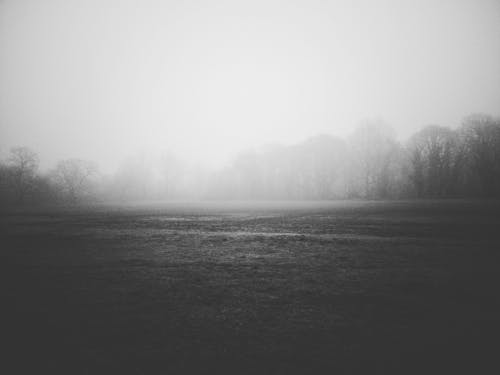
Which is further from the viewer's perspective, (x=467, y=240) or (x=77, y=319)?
(x=467, y=240)

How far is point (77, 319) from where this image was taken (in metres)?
5.88

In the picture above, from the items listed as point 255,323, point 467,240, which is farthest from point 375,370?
point 467,240

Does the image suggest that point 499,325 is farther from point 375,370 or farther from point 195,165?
point 195,165

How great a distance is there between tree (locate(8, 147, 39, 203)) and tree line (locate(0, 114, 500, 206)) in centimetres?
23

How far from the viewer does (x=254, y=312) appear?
616cm

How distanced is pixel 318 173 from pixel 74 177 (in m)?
87.0

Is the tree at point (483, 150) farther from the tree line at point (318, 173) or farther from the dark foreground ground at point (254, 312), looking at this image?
the dark foreground ground at point (254, 312)

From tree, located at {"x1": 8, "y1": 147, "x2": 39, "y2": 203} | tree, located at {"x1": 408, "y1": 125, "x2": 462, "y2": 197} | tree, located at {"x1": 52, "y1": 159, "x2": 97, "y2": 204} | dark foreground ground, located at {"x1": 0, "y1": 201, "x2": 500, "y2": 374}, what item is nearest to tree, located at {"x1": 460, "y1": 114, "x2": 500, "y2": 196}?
tree, located at {"x1": 408, "y1": 125, "x2": 462, "y2": 197}

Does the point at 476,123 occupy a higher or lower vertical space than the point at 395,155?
higher

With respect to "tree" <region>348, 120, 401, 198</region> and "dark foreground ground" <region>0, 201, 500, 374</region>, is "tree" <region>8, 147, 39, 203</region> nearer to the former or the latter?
"dark foreground ground" <region>0, 201, 500, 374</region>

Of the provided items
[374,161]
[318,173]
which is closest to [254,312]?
[374,161]

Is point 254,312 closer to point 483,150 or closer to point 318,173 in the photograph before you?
point 483,150

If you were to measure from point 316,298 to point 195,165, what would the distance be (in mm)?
121222

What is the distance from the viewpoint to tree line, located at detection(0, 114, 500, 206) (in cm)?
6109
